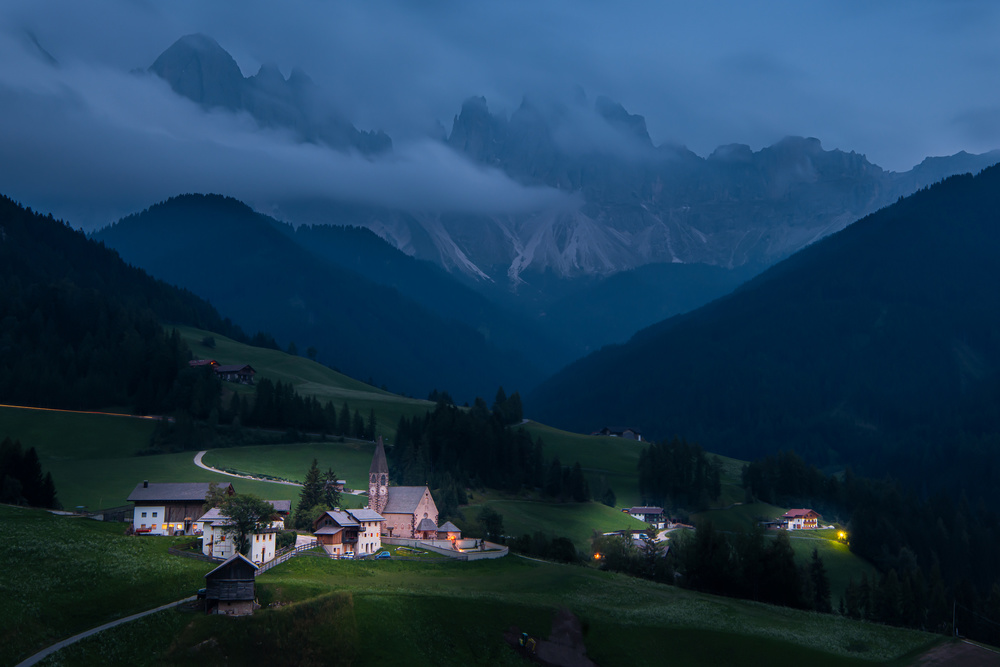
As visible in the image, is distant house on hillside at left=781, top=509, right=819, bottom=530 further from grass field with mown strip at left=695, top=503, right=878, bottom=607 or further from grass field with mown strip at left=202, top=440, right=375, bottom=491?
grass field with mown strip at left=202, top=440, right=375, bottom=491

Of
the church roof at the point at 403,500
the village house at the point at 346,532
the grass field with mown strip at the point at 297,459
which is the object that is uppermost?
the grass field with mown strip at the point at 297,459

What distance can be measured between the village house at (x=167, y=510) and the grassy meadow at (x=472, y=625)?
2160 cm

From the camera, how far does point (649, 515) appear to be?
171 m

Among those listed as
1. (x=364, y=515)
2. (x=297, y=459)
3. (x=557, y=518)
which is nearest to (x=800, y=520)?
(x=557, y=518)

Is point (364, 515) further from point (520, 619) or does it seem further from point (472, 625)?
point (472, 625)

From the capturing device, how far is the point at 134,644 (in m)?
56.8

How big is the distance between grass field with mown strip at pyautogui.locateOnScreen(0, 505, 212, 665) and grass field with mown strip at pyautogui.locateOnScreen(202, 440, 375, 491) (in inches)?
2419

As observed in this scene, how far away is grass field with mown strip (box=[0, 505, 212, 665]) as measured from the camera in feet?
191

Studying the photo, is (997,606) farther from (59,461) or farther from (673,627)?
(59,461)

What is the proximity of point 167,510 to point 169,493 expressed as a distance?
187 cm

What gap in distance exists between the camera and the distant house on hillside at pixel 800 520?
558 ft

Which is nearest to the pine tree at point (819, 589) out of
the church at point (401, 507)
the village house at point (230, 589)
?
the church at point (401, 507)

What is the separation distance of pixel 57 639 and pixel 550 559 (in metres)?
61.7

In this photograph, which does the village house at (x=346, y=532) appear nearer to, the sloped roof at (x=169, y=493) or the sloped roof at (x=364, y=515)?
the sloped roof at (x=364, y=515)
